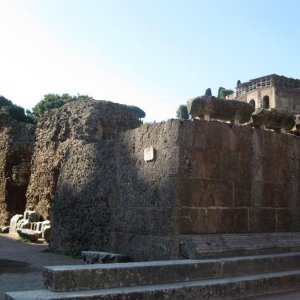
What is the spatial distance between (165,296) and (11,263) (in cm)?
438

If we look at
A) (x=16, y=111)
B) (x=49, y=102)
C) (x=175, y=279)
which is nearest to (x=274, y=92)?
(x=49, y=102)

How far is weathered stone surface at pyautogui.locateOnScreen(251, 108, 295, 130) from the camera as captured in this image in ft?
21.2

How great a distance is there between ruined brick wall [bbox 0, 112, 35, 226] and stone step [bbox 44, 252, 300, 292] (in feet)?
42.4

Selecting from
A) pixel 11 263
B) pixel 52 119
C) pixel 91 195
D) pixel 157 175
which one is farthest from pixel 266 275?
pixel 52 119

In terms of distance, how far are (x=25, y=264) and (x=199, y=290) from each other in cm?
420

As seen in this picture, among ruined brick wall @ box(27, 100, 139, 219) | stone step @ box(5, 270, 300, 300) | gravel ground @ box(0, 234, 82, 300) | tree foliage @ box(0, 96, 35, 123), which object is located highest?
tree foliage @ box(0, 96, 35, 123)

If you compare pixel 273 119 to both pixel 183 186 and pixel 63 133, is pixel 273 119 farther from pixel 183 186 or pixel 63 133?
pixel 63 133

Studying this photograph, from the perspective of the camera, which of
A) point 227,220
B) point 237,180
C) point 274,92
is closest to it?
point 227,220

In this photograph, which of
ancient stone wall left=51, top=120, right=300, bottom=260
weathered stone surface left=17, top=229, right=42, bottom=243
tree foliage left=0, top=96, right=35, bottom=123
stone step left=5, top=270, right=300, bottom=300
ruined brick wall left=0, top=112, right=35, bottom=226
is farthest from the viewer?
tree foliage left=0, top=96, right=35, bottom=123

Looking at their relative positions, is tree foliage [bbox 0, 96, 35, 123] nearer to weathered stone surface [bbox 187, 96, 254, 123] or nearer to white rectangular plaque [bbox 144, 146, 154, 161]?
white rectangular plaque [bbox 144, 146, 154, 161]

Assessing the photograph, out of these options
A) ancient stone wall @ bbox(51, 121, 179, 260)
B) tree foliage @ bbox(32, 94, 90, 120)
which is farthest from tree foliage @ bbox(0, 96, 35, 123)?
ancient stone wall @ bbox(51, 121, 179, 260)

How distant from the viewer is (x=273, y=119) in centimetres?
661

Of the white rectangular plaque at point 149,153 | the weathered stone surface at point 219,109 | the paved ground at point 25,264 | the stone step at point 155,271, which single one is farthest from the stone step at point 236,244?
the weathered stone surface at point 219,109

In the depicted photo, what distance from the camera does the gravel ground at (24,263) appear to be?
18.3 ft
